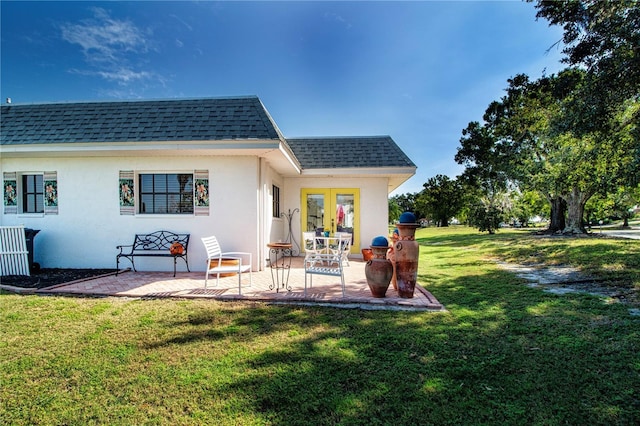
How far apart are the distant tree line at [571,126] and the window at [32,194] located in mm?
13493

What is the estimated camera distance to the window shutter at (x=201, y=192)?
7597 mm

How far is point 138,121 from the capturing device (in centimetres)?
745

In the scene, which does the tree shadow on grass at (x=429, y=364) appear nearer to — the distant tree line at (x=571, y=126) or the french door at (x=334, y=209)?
the distant tree line at (x=571, y=126)

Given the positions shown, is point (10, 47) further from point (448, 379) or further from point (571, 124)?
point (571, 124)

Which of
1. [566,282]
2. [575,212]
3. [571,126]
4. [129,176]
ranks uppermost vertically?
[571,126]

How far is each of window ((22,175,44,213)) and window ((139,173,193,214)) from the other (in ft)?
9.87

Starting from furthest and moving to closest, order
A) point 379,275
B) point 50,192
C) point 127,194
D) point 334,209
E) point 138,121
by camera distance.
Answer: point 334,209 → point 50,192 → point 127,194 → point 138,121 → point 379,275

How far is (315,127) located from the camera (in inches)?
619

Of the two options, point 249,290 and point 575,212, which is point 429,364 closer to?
point 249,290

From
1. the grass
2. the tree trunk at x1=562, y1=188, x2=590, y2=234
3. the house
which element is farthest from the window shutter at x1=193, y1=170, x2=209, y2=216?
the tree trunk at x1=562, y1=188, x2=590, y2=234

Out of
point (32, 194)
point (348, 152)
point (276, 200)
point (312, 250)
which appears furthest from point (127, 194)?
point (348, 152)

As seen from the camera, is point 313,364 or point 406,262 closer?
point 313,364

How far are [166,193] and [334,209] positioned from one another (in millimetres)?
5664

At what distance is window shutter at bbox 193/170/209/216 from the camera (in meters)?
7.60
